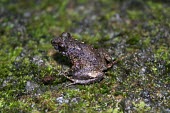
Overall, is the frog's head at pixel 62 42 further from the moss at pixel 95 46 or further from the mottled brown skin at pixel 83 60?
the moss at pixel 95 46

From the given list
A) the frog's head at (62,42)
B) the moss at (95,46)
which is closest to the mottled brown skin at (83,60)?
the frog's head at (62,42)

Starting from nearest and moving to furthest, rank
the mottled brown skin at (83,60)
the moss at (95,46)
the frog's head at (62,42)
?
the moss at (95,46), the mottled brown skin at (83,60), the frog's head at (62,42)

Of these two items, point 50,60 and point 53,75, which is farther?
point 50,60

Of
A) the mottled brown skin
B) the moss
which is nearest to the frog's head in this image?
the mottled brown skin

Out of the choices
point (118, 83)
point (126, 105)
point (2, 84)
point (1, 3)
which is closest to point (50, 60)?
point (2, 84)

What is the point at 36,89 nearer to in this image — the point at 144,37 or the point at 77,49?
the point at 77,49

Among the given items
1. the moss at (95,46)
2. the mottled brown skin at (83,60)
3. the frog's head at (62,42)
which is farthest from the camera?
the frog's head at (62,42)

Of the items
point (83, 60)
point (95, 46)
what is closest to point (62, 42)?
point (83, 60)

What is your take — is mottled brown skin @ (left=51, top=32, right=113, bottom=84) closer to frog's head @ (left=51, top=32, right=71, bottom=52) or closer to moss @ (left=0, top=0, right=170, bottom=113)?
frog's head @ (left=51, top=32, right=71, bottom=52)
